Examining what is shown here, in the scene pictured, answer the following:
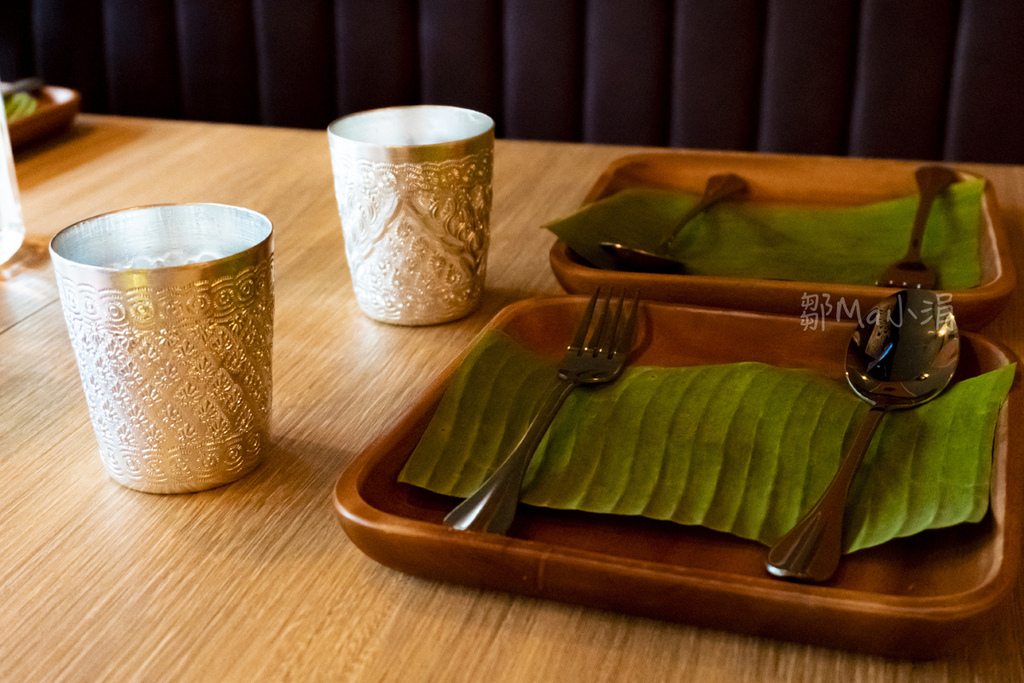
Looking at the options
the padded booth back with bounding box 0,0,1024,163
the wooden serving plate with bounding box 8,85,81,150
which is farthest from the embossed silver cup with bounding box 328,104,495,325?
the padded booth back with bounding box 0,0,1024,163

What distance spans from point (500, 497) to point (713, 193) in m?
0.43

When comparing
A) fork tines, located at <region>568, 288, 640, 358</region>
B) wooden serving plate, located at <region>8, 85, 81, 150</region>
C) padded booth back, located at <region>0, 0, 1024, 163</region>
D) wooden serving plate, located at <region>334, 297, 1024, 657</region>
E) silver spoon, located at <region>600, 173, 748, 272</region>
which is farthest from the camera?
padded booth back, located at <region>0, 0, 1024, 163</region>

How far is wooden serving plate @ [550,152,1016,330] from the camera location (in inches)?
20.4

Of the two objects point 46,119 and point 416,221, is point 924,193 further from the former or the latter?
point 46,119

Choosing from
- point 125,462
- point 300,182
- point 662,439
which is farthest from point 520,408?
point 300,182

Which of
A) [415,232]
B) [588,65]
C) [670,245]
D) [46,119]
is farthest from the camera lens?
[588,65]

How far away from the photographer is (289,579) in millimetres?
363

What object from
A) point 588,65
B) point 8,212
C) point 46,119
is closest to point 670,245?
point 8,212

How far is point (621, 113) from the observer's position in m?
1.45

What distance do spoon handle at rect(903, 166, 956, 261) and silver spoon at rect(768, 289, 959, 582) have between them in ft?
0.49

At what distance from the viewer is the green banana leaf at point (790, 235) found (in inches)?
23.2

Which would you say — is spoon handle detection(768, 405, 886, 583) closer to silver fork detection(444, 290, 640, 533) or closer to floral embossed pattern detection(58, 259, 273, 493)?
silver fork detection(444, 290, 640, 533)

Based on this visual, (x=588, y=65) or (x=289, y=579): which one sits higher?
(x=588, y=65)

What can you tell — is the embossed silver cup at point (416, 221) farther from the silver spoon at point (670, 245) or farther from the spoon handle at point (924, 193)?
the spoon handle at point (924, 193)
